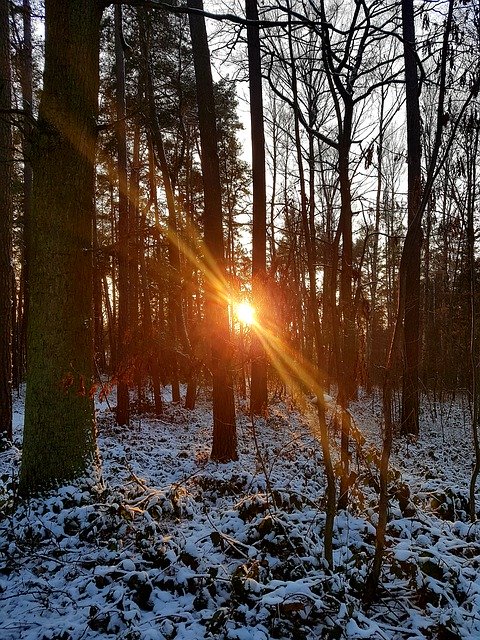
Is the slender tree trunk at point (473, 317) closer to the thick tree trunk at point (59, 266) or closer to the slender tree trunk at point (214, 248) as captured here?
the slender tree trunk at point (214, 248)

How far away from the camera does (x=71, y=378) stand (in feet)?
13.6

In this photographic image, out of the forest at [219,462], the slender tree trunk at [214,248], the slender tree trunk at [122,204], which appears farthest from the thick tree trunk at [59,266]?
the slender tree trunk at [122,204]

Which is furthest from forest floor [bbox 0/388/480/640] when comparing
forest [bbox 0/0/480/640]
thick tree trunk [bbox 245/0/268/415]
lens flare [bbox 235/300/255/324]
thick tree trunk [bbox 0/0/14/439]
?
thick tree trunk [bbox 245/0/268/415]

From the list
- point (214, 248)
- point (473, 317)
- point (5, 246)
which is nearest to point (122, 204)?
point (5, 246)

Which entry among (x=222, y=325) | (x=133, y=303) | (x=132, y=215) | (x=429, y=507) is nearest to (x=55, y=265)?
(x=222, y=325)

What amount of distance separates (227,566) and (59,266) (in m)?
3.25

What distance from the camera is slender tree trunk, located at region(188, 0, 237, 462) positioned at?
21.2 ft

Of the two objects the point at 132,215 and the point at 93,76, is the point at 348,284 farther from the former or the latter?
the point at 132,215

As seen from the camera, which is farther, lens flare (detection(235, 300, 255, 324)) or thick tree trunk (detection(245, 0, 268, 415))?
thick tree trunk (detection(245, 0, 268, 415))

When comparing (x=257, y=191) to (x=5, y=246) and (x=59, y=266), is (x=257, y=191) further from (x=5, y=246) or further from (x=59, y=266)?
(x=59, y=266)

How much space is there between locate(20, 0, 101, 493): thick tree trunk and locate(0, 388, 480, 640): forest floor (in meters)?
0.44

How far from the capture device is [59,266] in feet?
14.3

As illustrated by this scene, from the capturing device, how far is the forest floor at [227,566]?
273 cm

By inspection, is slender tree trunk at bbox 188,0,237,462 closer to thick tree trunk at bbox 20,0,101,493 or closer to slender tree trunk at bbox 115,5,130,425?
thick tree trunk at bbox 20,0,101,493
